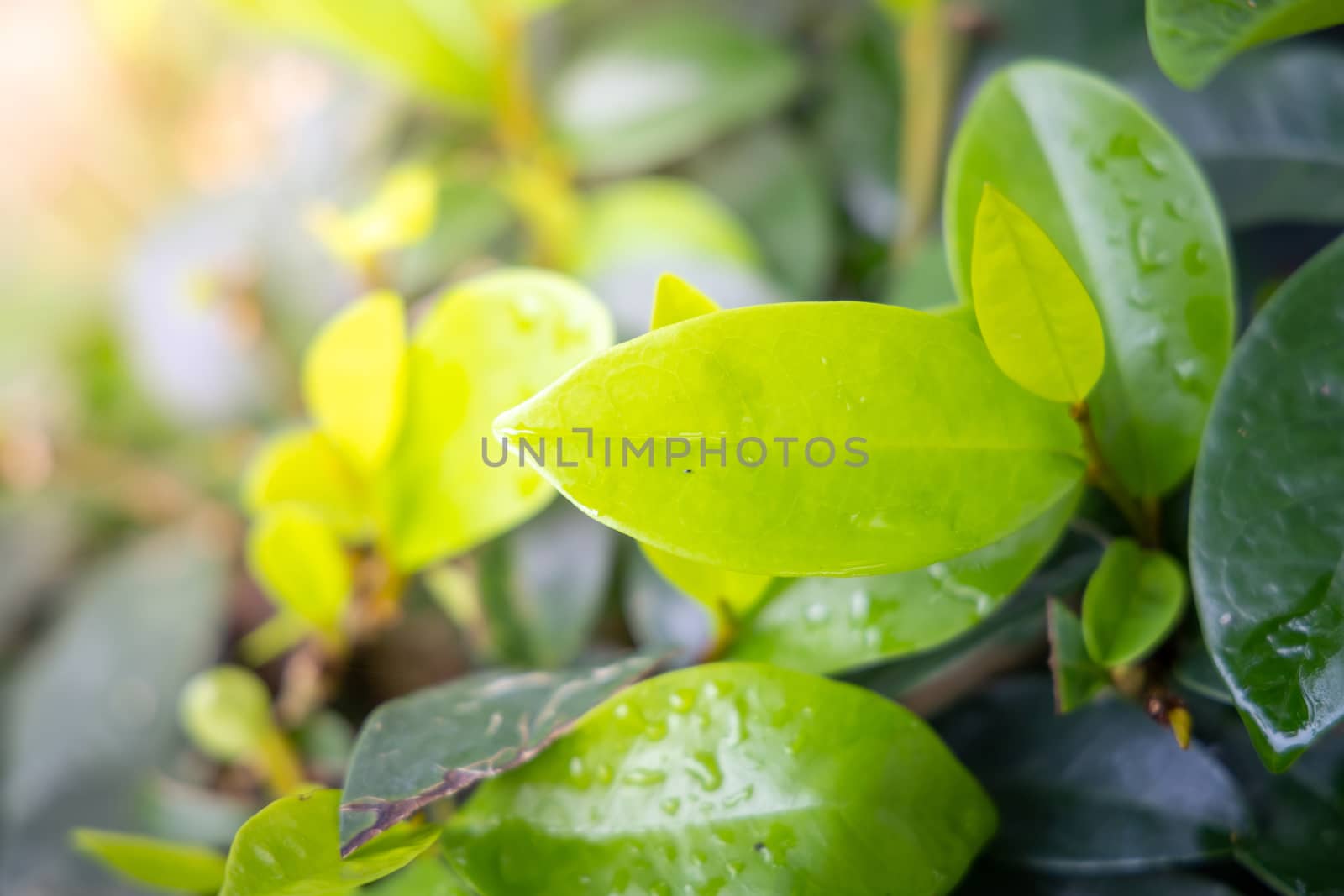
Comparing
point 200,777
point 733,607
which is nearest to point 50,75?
point 200,777

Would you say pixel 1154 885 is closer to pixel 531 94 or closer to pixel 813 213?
pixel 813 213

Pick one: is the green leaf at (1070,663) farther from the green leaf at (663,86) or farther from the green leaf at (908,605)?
the green leaf at (663,86)

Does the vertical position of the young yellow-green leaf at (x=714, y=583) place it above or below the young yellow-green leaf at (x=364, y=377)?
below

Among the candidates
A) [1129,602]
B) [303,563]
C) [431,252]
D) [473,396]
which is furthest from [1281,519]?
[431,252]

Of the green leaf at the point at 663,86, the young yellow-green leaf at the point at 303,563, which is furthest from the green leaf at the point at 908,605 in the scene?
the green leaf at the point at 663,86

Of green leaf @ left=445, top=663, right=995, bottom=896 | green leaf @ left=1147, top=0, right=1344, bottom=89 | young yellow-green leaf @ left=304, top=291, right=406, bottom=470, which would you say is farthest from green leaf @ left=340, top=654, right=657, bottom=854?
green leaf @ left=1147, top=0, right=1344, bottom=89

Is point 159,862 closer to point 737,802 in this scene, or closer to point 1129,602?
point 737,802
